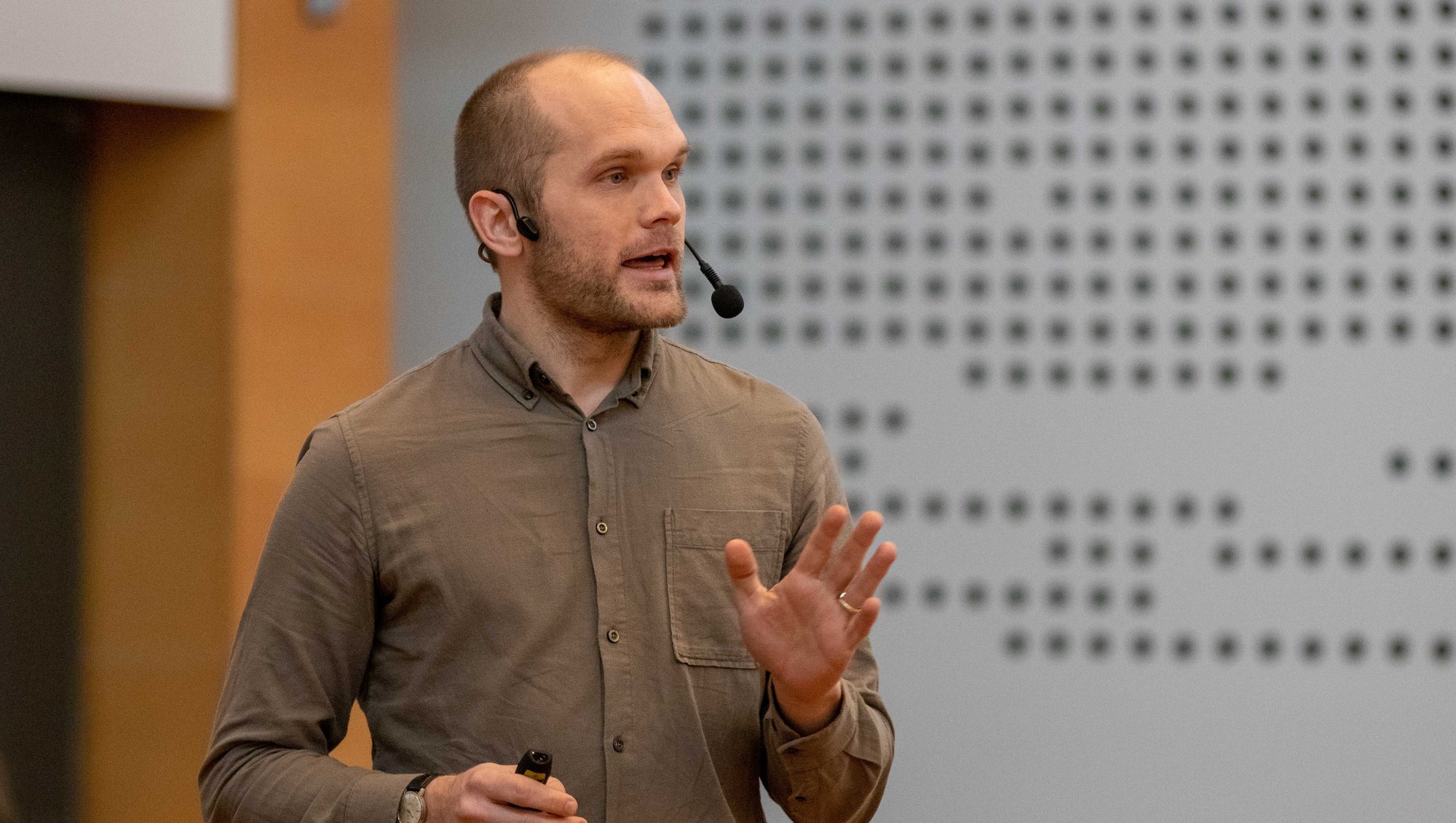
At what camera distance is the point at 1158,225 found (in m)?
5.70

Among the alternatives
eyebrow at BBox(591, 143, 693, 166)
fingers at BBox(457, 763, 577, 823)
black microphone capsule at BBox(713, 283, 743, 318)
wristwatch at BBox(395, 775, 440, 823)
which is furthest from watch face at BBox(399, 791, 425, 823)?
eyebrow at BBox(591, 143, 693, 166)

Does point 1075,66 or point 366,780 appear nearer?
point 366,780

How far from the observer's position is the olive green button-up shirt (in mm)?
2092

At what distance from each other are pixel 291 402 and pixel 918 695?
2.58 metres

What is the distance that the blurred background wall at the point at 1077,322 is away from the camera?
18.3ft

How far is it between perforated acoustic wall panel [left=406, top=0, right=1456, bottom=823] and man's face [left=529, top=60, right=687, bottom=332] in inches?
140

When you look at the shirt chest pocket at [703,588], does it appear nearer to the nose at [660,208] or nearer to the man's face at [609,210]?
the man's face at [609,210]

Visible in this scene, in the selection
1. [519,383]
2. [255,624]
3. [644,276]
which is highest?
[644,276]

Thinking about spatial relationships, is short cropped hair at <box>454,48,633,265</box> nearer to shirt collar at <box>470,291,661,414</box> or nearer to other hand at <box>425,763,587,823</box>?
shirt collar at <box>470,291,661,414</box>

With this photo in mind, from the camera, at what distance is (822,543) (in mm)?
1966

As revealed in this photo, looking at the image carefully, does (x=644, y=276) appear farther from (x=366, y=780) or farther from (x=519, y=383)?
(x=366, y=780)

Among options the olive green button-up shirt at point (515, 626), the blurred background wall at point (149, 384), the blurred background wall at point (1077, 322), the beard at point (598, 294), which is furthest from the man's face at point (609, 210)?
the blurred background wall at point (1077, 322)

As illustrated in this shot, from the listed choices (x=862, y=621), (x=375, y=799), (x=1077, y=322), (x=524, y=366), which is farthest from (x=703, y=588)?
(x=1077, y=322)

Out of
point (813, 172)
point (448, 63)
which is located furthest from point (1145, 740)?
point (448, 63)
